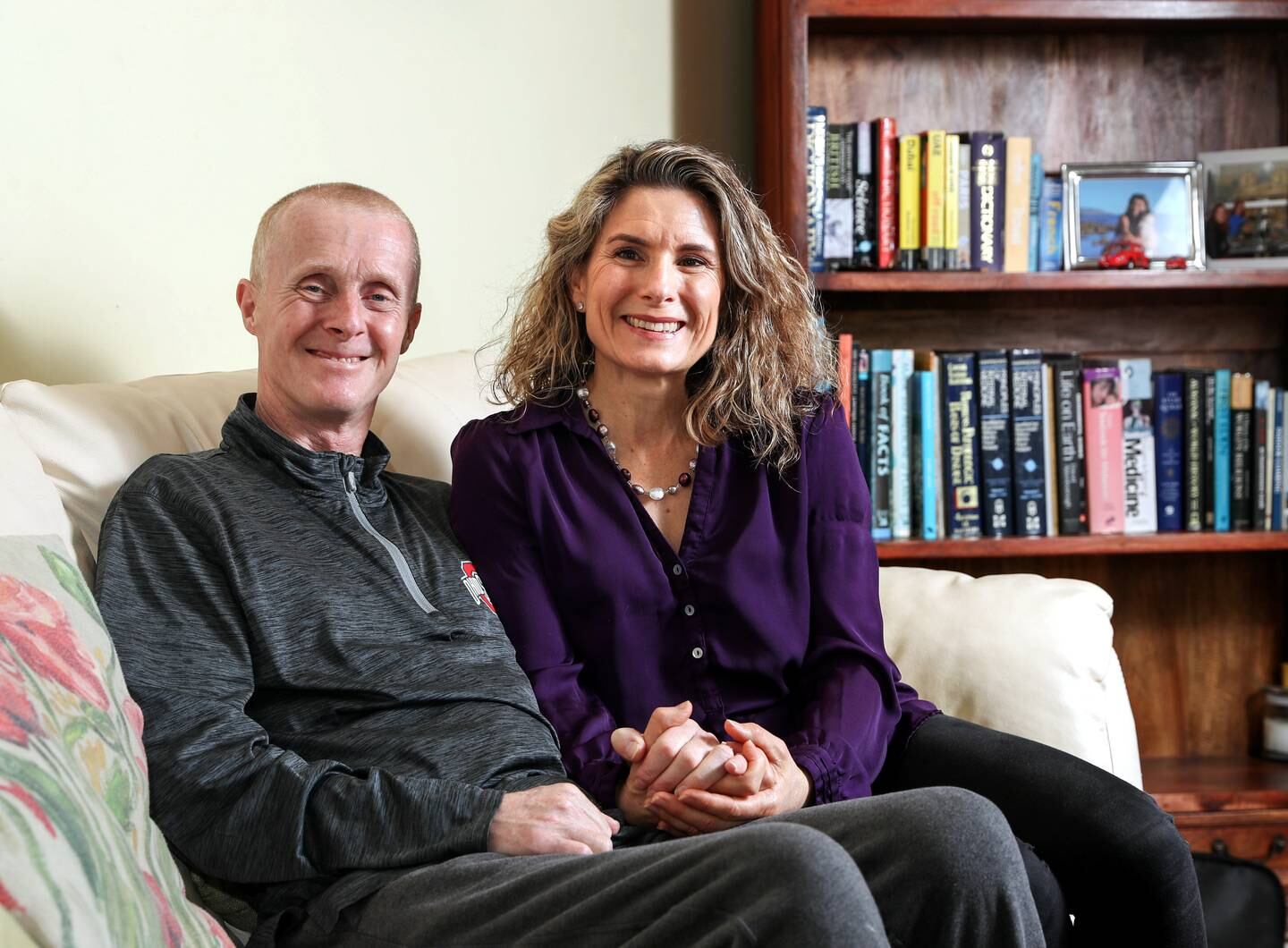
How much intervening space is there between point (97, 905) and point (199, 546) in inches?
20.3

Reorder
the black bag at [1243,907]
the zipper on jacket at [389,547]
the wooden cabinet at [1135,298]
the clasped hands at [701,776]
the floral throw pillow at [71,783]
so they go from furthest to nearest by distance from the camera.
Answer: the wooden cabinet at [1135,298] → the black bag at [1243,907] → the zipper on jacket at [389,547] → the clasped hands at [701,776] → the floral throw pillow at [71,783]

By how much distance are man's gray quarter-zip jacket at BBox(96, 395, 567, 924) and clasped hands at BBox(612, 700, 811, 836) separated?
102 millimetres

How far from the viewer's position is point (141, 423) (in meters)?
1.42

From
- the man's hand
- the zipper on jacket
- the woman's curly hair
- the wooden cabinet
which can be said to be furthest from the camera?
the wooden cabinet

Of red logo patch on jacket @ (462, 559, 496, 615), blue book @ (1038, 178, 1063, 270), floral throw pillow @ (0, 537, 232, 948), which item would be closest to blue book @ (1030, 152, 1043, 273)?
blue book @ (1038, 178, 1063, 270)

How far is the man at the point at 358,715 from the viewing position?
97cm

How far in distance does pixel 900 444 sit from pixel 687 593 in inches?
37.7

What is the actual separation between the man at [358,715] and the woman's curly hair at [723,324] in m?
0.22

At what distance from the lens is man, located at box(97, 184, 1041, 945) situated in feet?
3.19

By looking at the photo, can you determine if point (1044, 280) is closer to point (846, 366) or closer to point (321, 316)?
point (846, 366)

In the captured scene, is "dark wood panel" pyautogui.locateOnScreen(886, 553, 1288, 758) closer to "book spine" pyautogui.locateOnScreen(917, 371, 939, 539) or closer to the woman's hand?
"book spine" pyautogui.locateOnScreen(917, 371, 939, 539)

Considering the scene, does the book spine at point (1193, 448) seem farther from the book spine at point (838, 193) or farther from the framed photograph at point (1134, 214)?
the book spine at point (838, 193)

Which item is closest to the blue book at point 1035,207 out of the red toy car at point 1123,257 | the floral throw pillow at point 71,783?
the red toy car at point 1123,257

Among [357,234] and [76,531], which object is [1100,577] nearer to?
[357,234]
